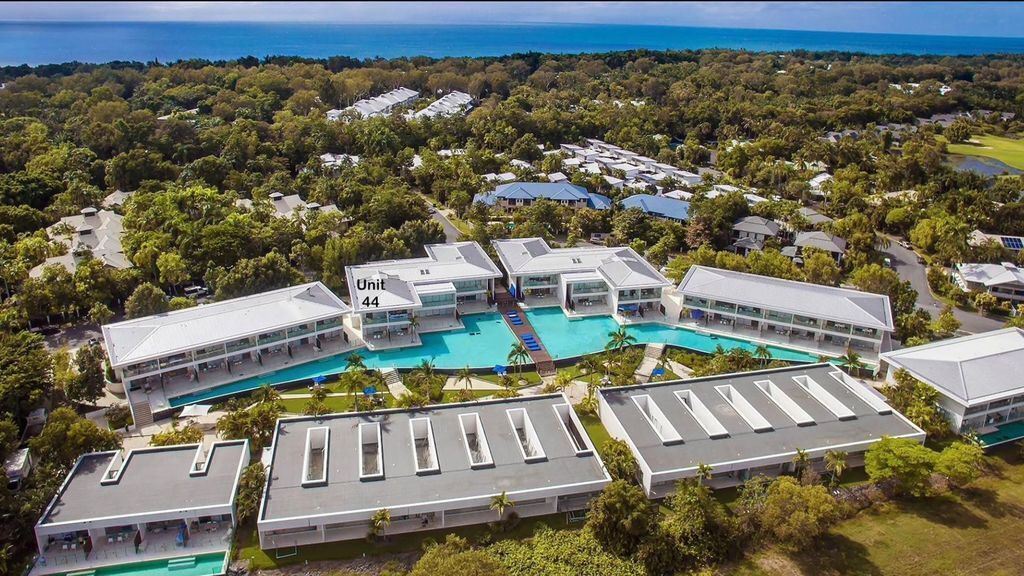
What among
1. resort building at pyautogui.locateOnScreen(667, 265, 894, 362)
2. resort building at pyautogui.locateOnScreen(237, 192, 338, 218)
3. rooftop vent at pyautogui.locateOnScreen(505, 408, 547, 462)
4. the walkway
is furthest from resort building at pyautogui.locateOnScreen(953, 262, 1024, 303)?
resort building at pyautogui.locateOnScreen(237, 192, 338, 218)

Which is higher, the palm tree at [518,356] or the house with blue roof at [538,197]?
the house with blue roof at [538,197]

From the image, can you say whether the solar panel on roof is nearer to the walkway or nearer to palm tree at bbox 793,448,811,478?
palm tree at bbox 793,448,811,478

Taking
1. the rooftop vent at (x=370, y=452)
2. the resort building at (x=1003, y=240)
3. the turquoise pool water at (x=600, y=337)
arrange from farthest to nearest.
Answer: the resort building at (x=1003, y=240) → the turquoise pool water at (x=600, y=337) → the rooftop vent at (x=370, y=452)

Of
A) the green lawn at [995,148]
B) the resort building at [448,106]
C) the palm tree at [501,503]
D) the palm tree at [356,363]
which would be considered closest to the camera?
the palm tree at [501,503]

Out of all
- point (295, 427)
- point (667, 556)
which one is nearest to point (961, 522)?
point (667, 556)

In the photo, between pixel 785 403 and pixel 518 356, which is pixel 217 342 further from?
pixel 785 403

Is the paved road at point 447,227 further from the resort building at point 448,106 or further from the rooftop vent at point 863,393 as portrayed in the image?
the rooftop vent at point 863,393

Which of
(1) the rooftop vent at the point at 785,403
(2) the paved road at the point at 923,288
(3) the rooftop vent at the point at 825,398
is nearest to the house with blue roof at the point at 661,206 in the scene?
(2) the paved road at the point at 923,288

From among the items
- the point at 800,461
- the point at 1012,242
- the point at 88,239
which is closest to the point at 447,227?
the point at 88,239
